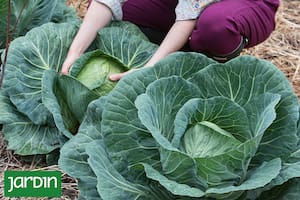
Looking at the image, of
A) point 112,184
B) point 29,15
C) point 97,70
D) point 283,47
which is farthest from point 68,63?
point 283,47

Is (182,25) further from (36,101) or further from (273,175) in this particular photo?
(273,175)

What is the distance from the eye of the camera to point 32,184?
1789mm

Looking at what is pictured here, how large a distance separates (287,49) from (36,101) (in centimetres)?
147

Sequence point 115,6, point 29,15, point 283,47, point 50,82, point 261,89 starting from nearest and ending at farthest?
point 261,89, point 50,82, point 115,6, point 29,15, point 283,47

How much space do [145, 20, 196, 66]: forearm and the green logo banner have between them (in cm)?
50

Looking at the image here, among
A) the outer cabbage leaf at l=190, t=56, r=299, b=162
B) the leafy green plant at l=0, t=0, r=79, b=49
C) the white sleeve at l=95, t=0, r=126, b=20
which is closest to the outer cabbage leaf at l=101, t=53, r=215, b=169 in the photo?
the outer cabbage leaf at l=190, t=56, r=299, b=162

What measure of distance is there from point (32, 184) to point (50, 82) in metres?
0.35

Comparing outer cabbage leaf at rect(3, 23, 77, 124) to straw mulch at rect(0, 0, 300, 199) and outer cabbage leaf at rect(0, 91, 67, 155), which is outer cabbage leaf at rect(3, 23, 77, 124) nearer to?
outer cabbage leaf at rect(0, 91, 67, 155)

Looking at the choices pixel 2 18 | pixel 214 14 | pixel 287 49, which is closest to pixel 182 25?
pixel 214 14

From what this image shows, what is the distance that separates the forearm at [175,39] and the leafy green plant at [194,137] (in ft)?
0.87

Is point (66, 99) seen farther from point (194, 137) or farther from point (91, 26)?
point (194, 137)

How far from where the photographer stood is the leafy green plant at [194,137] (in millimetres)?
1488

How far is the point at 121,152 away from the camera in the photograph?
5.30 ft

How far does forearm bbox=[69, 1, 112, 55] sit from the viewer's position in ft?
6.84
